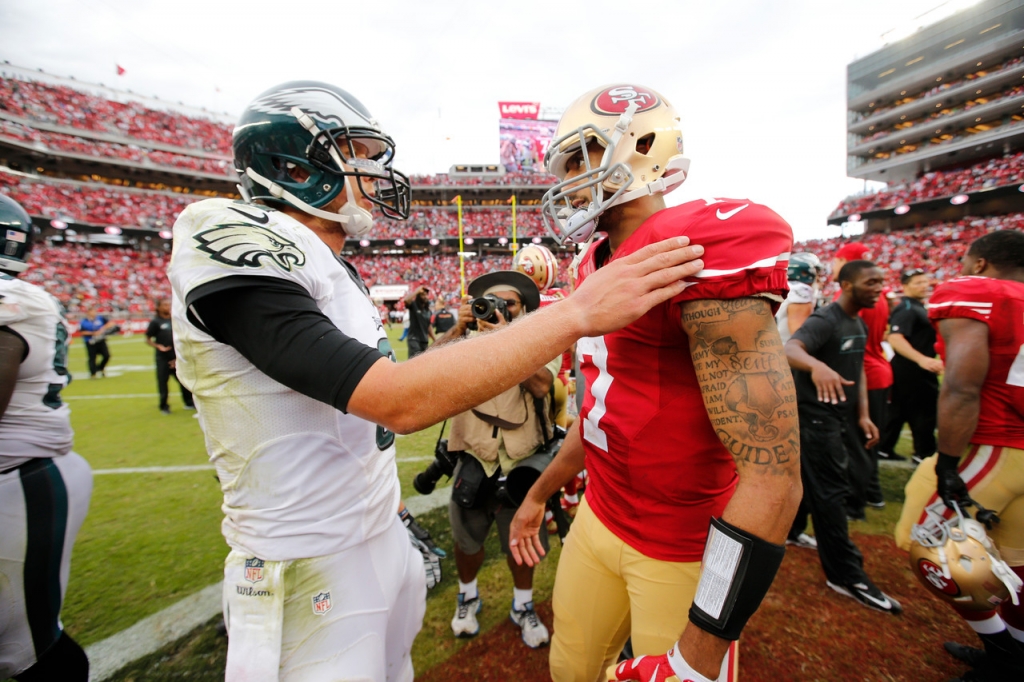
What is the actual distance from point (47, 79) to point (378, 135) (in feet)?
186

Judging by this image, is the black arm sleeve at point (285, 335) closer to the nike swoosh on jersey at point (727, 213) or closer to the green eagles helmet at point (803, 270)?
the nike swoosh on jersey at point (727, 213)

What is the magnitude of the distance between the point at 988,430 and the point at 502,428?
2707 mm

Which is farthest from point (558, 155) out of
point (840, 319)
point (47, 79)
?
point (47, 79)

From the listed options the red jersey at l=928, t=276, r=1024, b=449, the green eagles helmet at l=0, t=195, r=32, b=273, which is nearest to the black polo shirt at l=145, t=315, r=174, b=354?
the green eagles helmet at l=0, t=195, r=32, b=273

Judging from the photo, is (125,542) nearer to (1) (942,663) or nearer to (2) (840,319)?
(1) (942,663)

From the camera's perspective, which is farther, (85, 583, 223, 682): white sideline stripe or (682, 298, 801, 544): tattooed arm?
(85, 583, 223, 682): white sideline stripe

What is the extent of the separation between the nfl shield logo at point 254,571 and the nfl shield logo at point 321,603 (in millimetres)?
161

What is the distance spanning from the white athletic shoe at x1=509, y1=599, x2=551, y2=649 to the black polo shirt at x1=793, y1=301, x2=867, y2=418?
2.58 metres

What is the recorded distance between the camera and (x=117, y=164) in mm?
34969

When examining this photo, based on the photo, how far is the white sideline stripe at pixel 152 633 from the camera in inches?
99.0

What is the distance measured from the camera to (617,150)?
156cm

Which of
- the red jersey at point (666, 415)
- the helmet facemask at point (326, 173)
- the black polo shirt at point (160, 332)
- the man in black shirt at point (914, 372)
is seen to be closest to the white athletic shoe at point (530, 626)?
the red jersey at point (666, 415)

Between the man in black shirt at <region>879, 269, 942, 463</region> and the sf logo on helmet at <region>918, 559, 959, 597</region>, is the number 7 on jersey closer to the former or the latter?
the sf logo on helmet at <region>918, 559, 959, 597</region>

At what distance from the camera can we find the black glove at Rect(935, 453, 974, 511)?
2266mm
